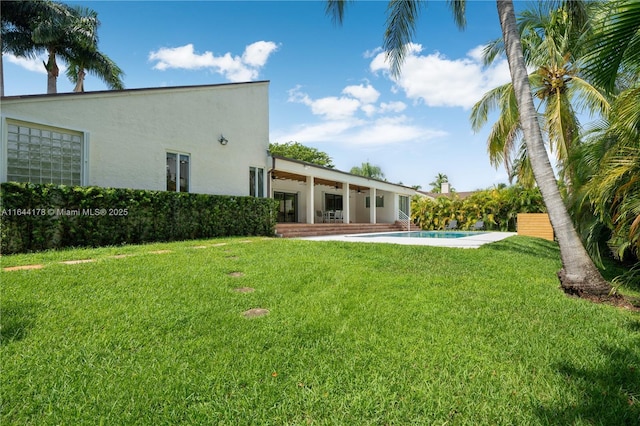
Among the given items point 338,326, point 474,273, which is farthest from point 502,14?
point 338,326

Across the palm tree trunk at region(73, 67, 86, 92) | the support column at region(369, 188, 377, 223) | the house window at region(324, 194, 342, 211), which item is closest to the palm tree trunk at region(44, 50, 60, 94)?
the palm tree trunk at region(73, 67, 86, 92)

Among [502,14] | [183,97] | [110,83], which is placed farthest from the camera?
[110,83]

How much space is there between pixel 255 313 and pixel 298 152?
3947 centimetres

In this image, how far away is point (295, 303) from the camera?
4195mm

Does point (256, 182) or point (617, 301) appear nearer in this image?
point (617, 301)

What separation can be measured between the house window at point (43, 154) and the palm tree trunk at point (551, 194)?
11225 mm

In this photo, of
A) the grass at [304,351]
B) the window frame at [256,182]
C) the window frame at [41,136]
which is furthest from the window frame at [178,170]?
the grass at [304,351]

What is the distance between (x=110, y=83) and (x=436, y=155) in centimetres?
2285

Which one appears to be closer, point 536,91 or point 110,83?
point 536,91

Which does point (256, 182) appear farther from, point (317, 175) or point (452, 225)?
point (452, 225)

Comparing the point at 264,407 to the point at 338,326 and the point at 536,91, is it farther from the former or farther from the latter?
the point at 536,91

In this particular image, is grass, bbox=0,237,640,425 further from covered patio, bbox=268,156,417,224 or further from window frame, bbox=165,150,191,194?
covered patio, bbox=268,156,417,224

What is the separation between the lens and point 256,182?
574 inches

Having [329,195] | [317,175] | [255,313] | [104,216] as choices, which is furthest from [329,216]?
[255,313]
